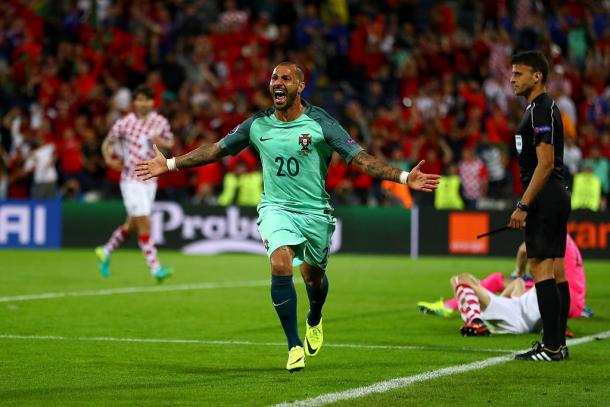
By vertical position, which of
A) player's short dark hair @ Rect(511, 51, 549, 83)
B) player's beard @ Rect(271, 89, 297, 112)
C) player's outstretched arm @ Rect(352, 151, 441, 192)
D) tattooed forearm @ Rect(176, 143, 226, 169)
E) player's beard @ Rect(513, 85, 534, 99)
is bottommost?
player's outstretched arm @ Rect(352, 151, 441, 192)

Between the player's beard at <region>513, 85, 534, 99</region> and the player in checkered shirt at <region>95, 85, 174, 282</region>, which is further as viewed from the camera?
the player in checkered shirt at <region>95, 85, 174, 282</region>

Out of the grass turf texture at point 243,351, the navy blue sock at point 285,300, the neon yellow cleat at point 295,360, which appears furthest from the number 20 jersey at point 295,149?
the grass turf texture at point 243,351

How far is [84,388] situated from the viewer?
7605mm

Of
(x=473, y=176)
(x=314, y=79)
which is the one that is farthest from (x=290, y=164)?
(x=314, y=79)

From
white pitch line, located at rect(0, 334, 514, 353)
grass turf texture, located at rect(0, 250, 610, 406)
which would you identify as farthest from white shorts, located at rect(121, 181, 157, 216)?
white pitch line, located at rect(0, 334, 514, 353)

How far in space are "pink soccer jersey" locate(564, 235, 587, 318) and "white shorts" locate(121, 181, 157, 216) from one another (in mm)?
6785

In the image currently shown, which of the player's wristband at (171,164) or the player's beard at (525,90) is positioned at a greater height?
the player's beard at (525,90)

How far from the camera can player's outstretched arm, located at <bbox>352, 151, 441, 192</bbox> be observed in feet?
25.7

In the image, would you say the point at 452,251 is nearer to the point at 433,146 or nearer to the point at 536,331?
the point at 433,146

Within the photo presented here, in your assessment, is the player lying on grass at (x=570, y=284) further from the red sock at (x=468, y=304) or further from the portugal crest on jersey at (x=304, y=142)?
the portugal crest on jersey at (x=304, y=142)

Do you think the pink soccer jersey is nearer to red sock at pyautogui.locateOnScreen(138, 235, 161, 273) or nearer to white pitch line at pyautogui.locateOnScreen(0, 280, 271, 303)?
white pitch line at pyautogui.locateOnScreen(0, 280, 271, 303)

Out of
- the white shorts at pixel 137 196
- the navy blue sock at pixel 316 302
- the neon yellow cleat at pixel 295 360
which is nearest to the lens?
the neon yellow cleat at pixel 295 360

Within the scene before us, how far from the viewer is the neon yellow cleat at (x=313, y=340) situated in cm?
907

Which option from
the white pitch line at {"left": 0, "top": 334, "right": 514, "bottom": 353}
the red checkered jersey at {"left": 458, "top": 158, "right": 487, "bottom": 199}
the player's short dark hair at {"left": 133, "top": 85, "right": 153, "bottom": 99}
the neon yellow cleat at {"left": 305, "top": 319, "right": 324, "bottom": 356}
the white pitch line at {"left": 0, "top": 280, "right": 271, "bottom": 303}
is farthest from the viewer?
the red checkered jersey at {"left": 458, "top": 158, "right": 487, "bottom": 199}
